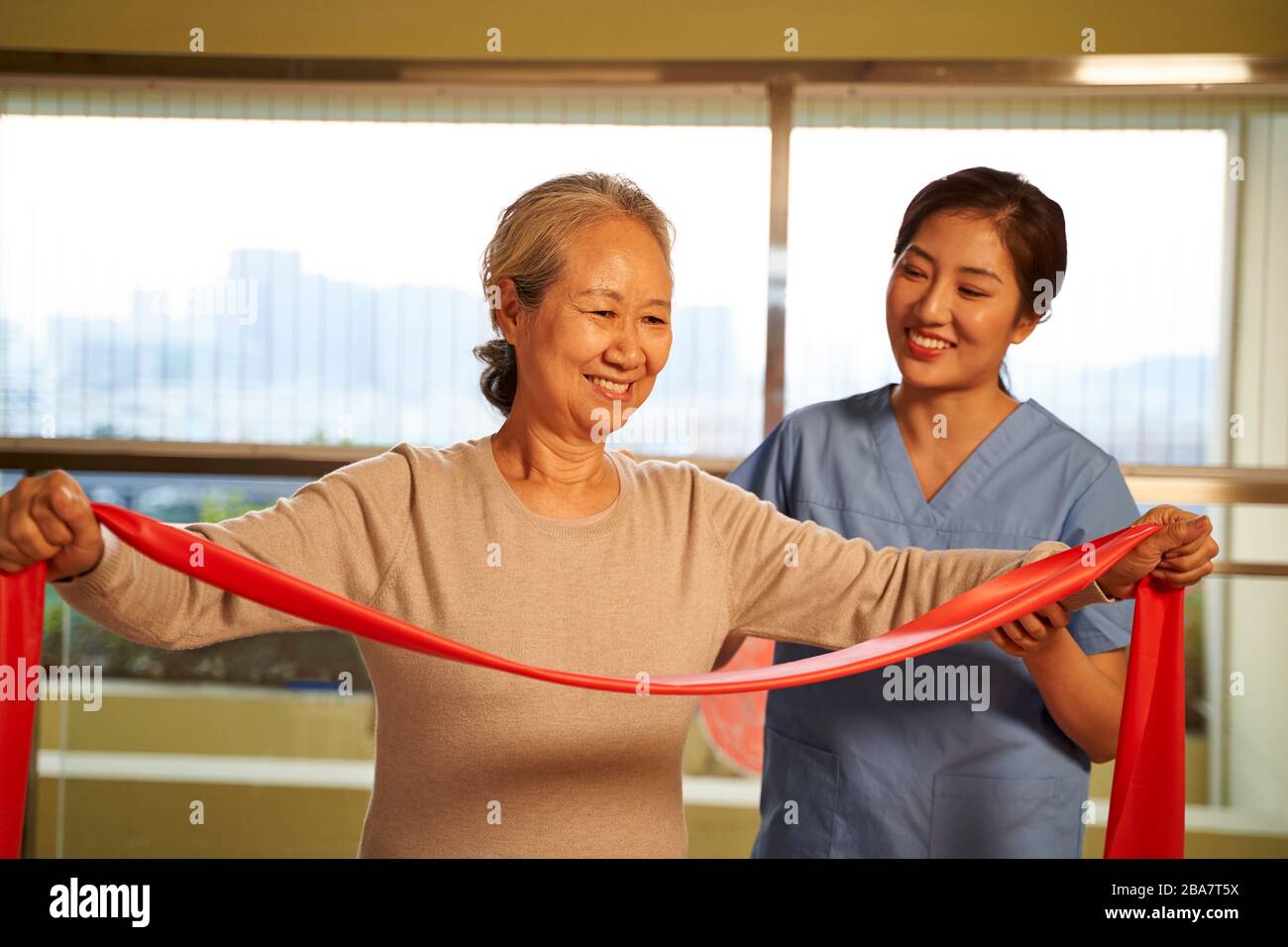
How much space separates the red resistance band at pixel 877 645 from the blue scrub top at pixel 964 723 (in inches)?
5.8

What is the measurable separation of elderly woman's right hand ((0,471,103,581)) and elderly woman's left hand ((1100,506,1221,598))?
1145mm

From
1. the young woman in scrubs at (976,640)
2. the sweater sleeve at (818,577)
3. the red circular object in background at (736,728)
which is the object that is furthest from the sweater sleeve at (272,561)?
the red circular object in background at (736,728)

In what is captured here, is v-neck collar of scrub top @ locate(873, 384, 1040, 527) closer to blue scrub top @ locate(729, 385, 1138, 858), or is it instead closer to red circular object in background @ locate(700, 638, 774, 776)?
blue scrub top @ locate(729, 385, 1138, 858)

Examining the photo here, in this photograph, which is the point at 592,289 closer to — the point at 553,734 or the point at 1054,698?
the point at 553,734

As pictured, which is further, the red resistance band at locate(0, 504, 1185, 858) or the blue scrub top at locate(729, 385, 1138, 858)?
the blue scrub top at locate(729, 385, 1138, 858)

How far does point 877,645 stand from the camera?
4.47ft

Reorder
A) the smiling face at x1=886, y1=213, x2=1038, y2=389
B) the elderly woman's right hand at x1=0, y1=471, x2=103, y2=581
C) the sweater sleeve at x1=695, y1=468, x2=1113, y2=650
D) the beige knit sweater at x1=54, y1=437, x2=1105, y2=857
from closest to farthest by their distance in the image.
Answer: the elderly woman's right hand at x1=0, y1=471, x2=103, y2=581, the beige knit sweater at x1=54, y1=437, x2=1105, y2=857, the sweater sleeve at x1=695, y1=468, x2=1113, y2=650, the smiling face at x1=886, y1=213, x2=1038, y2=389

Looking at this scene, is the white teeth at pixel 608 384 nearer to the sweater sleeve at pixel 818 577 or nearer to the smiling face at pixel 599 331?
the smiling face at pixel 599 331

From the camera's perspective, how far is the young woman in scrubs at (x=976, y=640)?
1.62 metres

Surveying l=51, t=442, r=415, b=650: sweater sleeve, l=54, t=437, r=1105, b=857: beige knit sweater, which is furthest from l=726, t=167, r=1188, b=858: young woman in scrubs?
l=51, t=442, r=415, b=650: sweater sleeve

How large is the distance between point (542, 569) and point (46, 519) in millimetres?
503

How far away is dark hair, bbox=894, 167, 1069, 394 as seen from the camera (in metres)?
1.62
